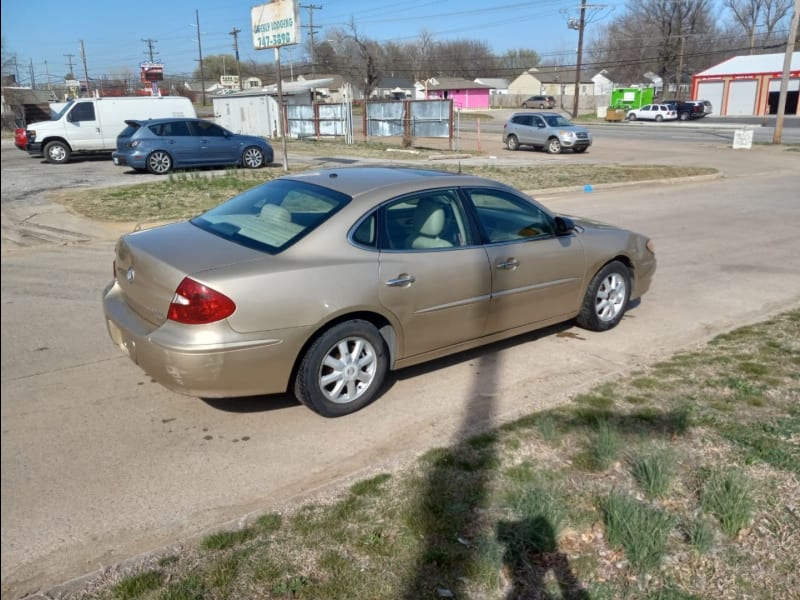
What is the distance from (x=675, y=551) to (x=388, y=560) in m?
1.29

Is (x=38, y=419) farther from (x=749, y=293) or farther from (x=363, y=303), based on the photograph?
(x=749, y=293)

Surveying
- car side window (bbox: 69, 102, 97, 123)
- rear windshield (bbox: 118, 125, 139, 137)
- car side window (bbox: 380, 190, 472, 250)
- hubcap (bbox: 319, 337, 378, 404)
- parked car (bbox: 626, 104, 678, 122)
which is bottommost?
hubcap (bbox: 319, 337, 378, 404)

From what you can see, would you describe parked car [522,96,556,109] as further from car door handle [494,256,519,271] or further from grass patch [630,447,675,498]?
grass patch [630,447,675,498]

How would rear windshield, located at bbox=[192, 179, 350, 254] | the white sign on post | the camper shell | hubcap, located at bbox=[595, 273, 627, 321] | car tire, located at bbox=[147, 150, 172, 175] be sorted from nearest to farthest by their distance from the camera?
rear windshield, located at bbox=[192, 179, 350, 254] < hubcap, located at bbox=[595, 273, 627, 321] < car tire, located at bbox=[147, 150, 172, 175] < the camper shell < the white sign on post

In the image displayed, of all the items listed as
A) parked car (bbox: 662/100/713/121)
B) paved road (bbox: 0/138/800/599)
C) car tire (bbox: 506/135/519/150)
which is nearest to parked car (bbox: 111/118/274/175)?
paved road (bbox: 0/138/800/599)

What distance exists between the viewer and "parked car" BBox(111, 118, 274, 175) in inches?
706

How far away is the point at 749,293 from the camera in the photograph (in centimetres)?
744

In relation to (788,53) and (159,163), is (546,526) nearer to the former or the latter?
(159,163)

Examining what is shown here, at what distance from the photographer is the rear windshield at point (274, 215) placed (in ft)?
14.1

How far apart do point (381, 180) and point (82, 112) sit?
2038 cm

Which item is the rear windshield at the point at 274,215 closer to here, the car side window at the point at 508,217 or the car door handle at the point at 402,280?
the car door handle at the point at 402,280

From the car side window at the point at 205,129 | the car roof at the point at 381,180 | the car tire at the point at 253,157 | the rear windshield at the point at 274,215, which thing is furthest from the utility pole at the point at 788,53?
the rear windshield at the point at 274,215

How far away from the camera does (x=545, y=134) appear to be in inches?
1127

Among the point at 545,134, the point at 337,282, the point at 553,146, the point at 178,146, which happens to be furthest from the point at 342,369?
the point at 545,134
